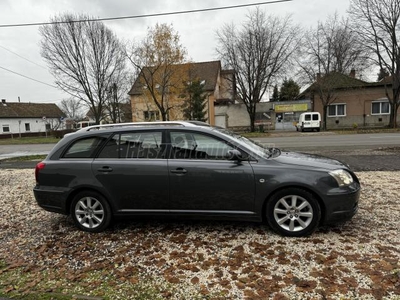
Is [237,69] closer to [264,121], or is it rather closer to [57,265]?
[264,121]

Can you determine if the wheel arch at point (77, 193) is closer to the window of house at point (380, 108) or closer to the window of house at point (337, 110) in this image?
the window of house at point (337, 110)

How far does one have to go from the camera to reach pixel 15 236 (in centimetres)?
423

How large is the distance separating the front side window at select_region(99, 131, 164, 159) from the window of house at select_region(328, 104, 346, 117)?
113 feet

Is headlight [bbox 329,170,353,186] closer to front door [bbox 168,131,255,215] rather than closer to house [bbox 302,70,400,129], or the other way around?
front door [bbox 168,131,255,215]

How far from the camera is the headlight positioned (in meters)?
3.60

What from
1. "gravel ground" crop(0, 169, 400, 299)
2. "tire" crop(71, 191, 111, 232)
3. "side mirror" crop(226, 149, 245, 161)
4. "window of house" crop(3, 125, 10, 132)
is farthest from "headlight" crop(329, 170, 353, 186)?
"window of house" crop(3, 125, 10, 132)

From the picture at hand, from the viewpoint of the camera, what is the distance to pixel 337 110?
33531 mm

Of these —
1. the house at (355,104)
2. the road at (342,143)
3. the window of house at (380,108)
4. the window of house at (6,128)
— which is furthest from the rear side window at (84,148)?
the window of house at (6,128)

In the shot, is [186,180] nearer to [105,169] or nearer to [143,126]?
[143,126]

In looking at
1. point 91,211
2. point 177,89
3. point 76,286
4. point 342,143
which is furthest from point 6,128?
point 76,286

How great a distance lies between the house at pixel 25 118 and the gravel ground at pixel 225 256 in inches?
1739

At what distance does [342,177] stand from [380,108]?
3483cm

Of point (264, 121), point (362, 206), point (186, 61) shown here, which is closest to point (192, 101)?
point (186, 61)

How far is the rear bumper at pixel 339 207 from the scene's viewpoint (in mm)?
3551
